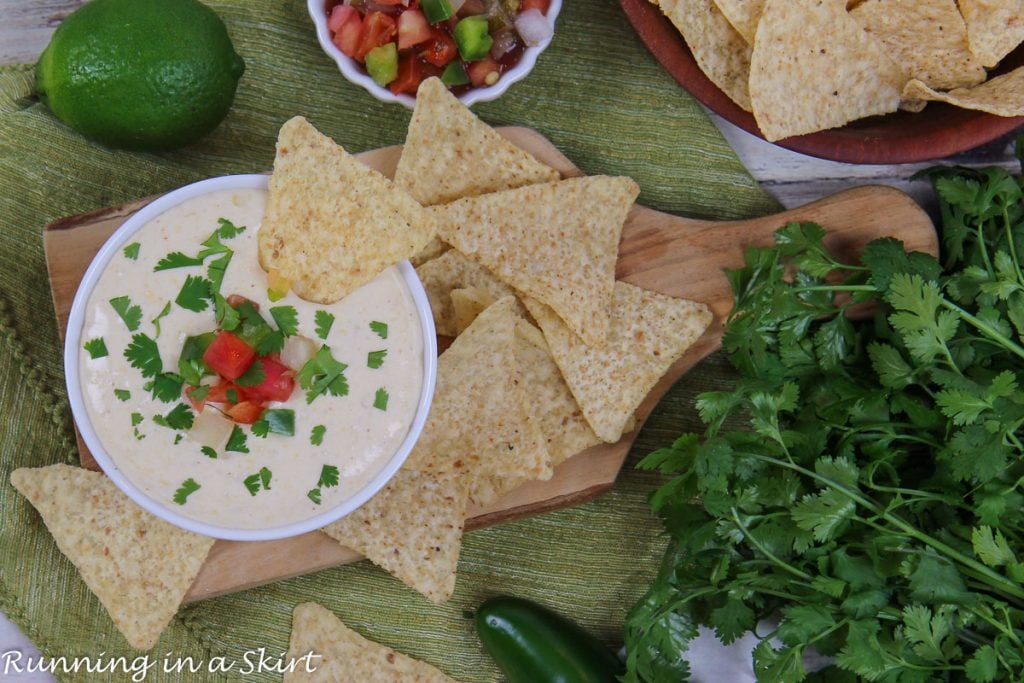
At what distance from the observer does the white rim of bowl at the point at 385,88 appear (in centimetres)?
256

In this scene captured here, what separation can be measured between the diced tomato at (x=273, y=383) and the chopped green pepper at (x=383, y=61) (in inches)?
33.8

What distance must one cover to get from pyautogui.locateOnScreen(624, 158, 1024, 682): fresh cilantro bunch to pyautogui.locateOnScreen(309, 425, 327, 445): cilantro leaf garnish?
84 cm

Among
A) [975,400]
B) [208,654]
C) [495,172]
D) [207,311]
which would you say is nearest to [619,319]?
[495,172]

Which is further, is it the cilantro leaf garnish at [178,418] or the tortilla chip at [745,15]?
the tortilla chip at [745,15]

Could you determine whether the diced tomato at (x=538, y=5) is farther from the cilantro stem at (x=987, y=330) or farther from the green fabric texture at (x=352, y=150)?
the cilantro stem at (x=987, y=330)

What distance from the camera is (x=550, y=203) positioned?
257cm

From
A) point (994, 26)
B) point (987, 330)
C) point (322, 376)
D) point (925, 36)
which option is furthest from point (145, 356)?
point (994, 26)

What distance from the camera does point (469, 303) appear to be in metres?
2.55

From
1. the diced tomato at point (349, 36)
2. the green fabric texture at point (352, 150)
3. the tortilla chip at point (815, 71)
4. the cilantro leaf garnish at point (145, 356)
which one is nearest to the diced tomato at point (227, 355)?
the cilantro leaf garnish at point (145, 356)

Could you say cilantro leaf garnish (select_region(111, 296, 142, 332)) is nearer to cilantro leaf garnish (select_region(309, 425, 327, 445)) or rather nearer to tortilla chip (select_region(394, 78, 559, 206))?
cilantro leaf garnish (select_region(309, 425, 327, 445))

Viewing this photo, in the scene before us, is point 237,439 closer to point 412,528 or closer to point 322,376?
point 322,376

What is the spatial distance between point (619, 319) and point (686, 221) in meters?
0.35

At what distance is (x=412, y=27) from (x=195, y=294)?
0.92 m

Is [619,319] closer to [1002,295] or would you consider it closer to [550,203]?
[550,203]
